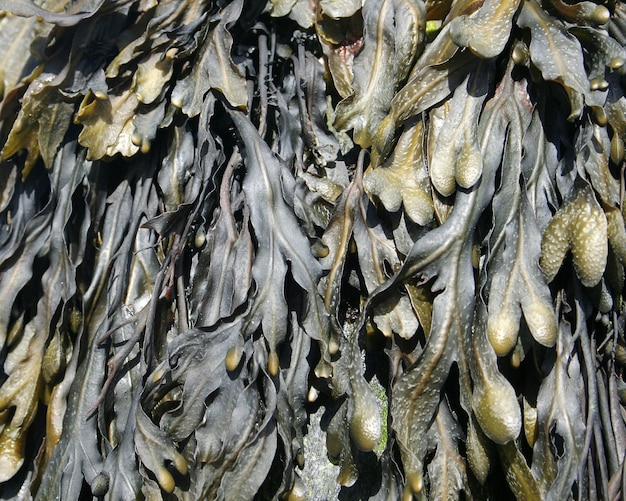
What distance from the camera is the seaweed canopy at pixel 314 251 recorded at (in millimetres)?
1023

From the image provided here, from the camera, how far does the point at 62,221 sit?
120 cm

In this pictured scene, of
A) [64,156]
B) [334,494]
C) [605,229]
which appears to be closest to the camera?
[605,229]

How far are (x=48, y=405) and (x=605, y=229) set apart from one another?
3.33 feet

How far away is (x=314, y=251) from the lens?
3.65 ft

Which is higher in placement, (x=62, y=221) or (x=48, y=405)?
(x=62, y=221)

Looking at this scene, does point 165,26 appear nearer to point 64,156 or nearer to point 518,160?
point 64,156

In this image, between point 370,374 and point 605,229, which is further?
point 370,374

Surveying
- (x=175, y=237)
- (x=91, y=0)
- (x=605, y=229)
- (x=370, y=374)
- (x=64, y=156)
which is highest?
(x=91, y=0)

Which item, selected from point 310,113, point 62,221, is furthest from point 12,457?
point 310,113

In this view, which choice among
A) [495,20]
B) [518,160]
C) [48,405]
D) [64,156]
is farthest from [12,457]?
[495,20]

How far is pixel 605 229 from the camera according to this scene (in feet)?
3.33

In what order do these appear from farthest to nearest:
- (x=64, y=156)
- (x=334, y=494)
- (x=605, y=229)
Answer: (x=64, y=156) < (x=334, y=494) < (x=605, y=229)

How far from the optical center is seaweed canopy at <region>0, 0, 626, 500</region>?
1.02m

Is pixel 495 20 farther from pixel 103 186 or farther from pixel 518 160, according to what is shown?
pixel 103 186
